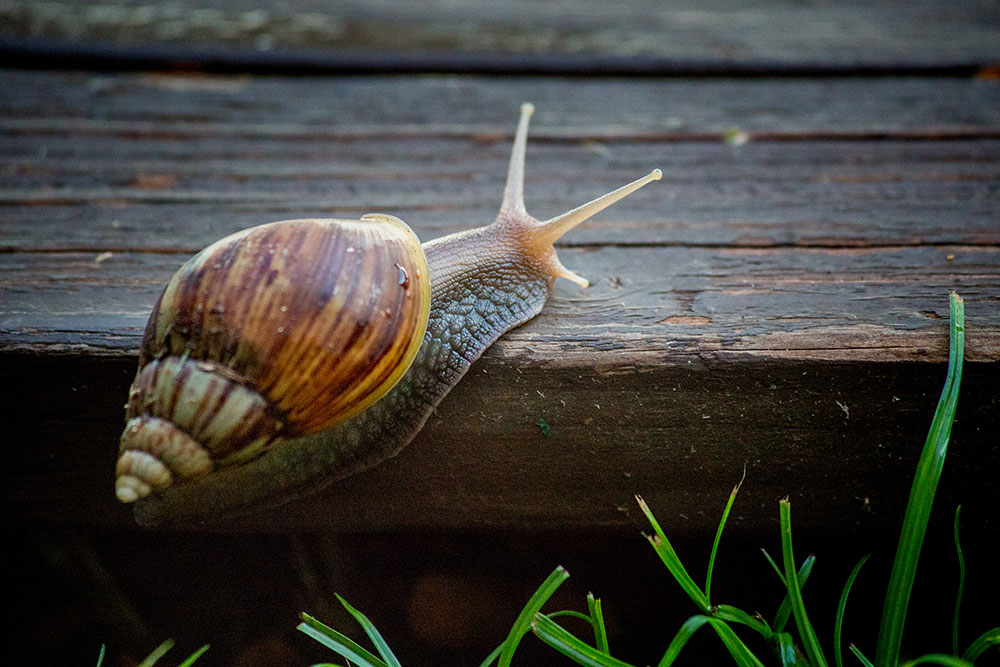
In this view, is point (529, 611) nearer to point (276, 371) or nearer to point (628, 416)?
point (628, 416)

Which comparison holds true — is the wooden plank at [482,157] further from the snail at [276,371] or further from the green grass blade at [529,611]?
the green grass blade at [529,611]

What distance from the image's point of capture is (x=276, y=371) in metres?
0.76

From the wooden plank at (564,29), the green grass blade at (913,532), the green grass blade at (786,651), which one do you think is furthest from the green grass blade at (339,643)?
the wooden plank at (564,29)

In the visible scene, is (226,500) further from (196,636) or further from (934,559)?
(934,559)

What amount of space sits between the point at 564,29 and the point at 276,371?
66.7 inches

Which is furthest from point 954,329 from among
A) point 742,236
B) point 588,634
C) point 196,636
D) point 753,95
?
point 196,636

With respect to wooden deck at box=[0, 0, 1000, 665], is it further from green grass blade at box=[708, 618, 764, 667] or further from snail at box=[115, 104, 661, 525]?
green grass blade at box=[708, 618, 764, 667]

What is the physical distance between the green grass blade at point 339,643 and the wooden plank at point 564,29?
148 cm

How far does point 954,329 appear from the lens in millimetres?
858

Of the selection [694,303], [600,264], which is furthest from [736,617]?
[600,264]

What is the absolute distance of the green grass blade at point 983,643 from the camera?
29.8 inches

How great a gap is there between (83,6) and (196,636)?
6.44 feet

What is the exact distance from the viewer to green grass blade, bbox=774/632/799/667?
2.63ft

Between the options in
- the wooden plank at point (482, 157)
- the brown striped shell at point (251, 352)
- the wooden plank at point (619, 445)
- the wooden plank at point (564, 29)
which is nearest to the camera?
the brown striped shell at point (251, 352)
